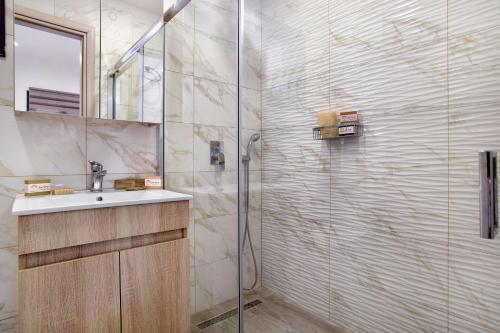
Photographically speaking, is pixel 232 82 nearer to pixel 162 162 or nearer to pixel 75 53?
pixel 162 162

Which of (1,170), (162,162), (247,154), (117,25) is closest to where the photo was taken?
(1,170)

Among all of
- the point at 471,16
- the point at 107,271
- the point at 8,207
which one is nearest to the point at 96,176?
the point at 8,207

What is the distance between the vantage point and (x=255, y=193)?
1.46m

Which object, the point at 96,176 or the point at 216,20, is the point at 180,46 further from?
the point at 96,176

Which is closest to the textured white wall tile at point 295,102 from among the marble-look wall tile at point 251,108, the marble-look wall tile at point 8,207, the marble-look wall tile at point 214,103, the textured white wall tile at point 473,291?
the marble-look wall tile at point 251,108

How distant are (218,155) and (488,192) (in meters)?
1.16

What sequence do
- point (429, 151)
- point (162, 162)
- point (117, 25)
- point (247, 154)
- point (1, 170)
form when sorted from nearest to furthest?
point (429, 151) → point (1, 170) → point (247, 154) → point (117, 25) → point (162, 162)

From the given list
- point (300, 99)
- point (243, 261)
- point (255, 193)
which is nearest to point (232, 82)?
point (300, 99)

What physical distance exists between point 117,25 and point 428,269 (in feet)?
6.78

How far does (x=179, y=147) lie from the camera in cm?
171

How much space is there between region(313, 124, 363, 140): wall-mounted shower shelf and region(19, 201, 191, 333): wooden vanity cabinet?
0.81 m

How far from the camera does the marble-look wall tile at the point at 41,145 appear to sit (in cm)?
130

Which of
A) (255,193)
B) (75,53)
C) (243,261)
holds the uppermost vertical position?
(75,53)

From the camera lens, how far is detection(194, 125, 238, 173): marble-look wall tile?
1.47 meters
